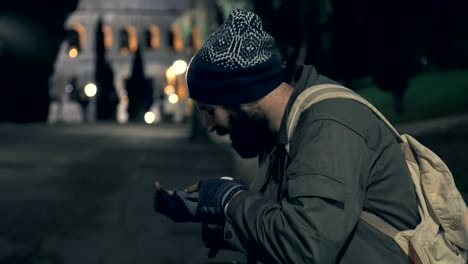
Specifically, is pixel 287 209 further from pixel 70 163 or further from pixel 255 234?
pixel 70 163

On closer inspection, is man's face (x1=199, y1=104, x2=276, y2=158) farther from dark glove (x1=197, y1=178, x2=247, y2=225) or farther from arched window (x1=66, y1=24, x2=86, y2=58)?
arched window (x1=66, y1=24, x2=86, y2=58)

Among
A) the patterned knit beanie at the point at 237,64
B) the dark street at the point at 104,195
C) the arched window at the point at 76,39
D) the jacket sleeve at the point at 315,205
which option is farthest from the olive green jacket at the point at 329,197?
the arched window at the point at 76,39

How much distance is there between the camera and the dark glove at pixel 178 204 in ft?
8.13

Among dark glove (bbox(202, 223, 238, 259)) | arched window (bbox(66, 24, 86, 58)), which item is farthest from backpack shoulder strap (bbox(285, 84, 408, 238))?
arched window (bbox(66, 24, 86, 58))

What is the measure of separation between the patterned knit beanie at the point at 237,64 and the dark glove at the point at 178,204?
1.12 ft

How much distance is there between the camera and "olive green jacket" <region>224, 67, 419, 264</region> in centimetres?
202

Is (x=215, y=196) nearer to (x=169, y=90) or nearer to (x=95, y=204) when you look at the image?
(x=95, y=204)

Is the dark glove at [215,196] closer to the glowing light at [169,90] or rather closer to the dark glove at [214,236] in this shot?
the dark glove at [214,236]

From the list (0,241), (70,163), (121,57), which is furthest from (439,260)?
(121,57)

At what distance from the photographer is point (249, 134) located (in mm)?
2379

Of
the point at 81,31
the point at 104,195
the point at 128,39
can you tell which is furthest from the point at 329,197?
the point at 128,39

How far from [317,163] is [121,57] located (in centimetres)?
8421

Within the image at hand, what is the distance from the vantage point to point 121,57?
85.0m

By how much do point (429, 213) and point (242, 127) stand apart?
59 centimetres
